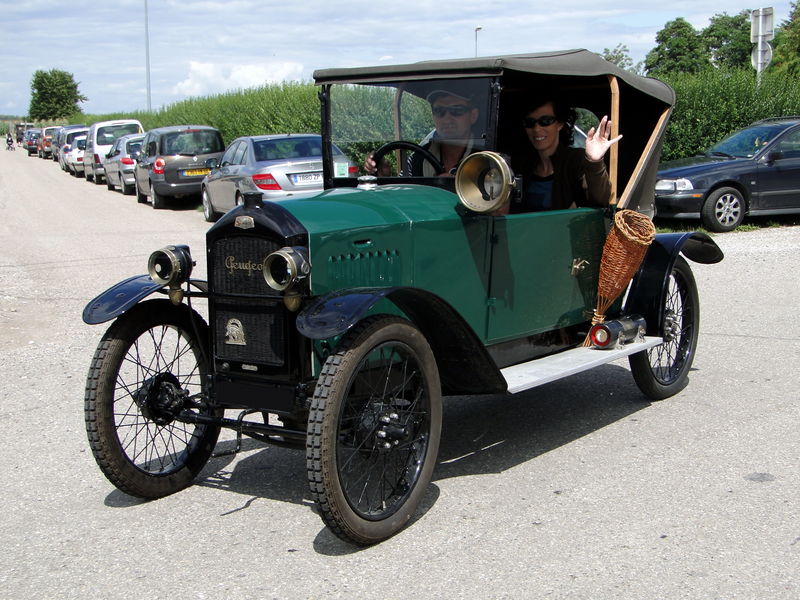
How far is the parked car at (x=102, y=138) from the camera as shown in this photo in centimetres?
2948

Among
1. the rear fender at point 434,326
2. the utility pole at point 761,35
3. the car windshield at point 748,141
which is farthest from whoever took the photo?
the utility pole at point 761,35

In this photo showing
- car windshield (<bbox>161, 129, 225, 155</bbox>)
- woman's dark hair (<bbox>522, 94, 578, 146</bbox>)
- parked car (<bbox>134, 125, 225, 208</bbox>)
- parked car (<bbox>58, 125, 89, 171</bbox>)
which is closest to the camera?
woman's dark hair (<bbox>522, 94, 578, 146</bbox>)

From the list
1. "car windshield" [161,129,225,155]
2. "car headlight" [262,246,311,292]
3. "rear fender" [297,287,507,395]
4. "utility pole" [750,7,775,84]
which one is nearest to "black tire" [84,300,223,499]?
"car headlight" [262,246,311,292]

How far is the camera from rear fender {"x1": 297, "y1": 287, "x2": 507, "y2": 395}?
3.53m

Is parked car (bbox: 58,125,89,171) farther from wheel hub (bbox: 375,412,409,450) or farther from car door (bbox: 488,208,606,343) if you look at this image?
wheel hub (bbox: 375,412,409,450)

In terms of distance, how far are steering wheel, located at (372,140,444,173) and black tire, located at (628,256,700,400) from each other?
1.78 meters

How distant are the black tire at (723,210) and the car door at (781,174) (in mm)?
363

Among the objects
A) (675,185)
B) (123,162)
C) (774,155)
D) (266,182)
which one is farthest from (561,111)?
(123,162)

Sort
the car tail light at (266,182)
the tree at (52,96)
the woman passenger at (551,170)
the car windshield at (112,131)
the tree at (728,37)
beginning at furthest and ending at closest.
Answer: the tree at (52,96)
the tree at (728,37)
the car windshield at (112,131)
the car tail light at (266,182)
the woman passenger at (551,170)

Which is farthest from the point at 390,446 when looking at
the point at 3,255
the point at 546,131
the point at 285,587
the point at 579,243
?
the point at 3,255

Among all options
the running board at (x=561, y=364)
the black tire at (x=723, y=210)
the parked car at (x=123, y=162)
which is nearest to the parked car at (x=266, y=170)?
the black tire at (x=723, y=210)

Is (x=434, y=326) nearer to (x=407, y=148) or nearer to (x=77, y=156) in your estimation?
(x=407, y=148)

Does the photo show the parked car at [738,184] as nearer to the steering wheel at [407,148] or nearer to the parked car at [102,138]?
the steering wheel at [407,148]

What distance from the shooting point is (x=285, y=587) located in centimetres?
336
